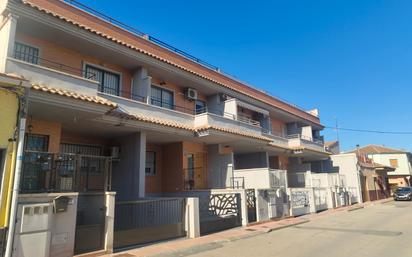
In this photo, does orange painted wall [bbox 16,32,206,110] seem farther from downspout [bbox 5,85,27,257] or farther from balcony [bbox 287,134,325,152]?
balcony [bbox 287,134,325,152]

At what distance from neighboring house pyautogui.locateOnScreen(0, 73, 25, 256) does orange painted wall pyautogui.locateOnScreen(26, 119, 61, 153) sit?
3.32 meters

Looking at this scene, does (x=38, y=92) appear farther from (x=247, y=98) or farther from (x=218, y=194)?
(x=247, y=98)

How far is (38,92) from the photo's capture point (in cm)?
859

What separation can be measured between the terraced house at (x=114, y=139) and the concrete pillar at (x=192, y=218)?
4 centimetres

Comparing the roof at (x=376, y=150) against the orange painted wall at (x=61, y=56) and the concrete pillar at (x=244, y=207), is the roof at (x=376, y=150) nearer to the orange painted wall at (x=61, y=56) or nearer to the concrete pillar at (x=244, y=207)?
the concrete pillar at (x=244, y=207)

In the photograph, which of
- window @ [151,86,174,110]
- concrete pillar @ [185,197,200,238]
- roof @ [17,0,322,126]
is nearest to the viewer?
concrete pillar @ [185,197,200,238]

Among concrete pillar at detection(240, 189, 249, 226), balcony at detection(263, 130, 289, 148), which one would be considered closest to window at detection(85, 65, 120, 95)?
concrete pillar at detection(240, 189, 249, 226)

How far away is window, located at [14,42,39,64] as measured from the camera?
35.6ft

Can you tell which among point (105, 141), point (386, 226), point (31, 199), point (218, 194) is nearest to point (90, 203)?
point (31, 199)

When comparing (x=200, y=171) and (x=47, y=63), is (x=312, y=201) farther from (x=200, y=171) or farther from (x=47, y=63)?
(x=47, y=63)

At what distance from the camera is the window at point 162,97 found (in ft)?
52.5

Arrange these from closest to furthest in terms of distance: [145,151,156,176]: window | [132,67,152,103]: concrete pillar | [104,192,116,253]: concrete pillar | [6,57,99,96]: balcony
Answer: [104,192,116,253]: concrete pillar, [6,57,99,96]: balcony, [132,67,152,103]: concrete pillar, [145,151,156,176]: window

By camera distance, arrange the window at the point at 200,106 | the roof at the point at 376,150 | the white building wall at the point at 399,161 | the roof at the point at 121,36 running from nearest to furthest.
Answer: the roof at the point at 121,36, the window at the point at 200,106, the white building wall at the point at 399,161, the roof at the point at 376,150

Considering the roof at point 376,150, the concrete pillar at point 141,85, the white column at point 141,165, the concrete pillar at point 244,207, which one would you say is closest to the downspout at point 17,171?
the white column at point 141,165
